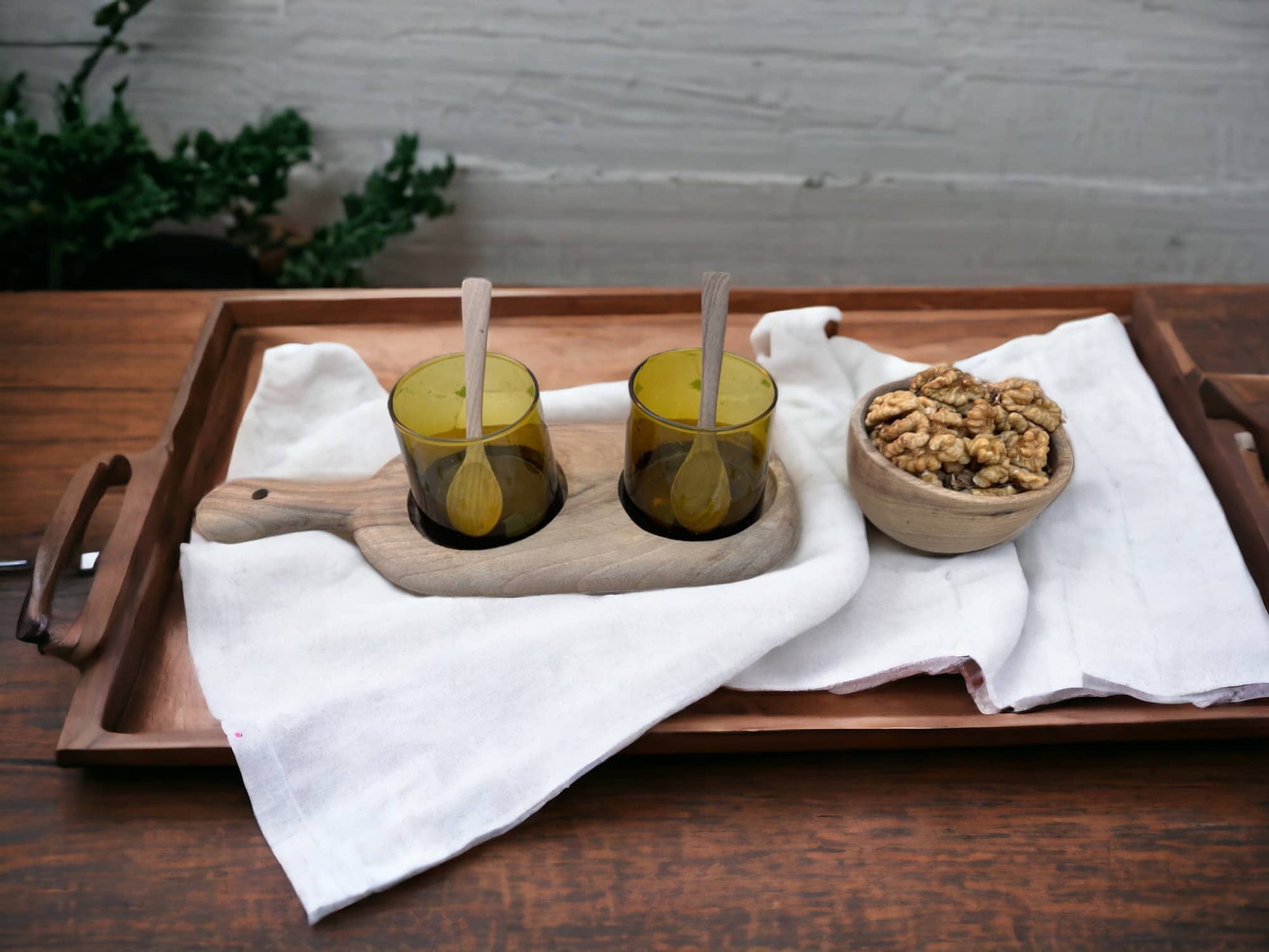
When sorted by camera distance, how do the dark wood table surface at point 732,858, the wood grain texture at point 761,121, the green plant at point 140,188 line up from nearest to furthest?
the dark wood table surface at point 732,858 → the green plant at point 140,188 → the wood grain texture at point 761,121

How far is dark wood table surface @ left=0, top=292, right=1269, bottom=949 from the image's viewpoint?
459 millimetres

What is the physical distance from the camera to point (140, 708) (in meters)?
0.53

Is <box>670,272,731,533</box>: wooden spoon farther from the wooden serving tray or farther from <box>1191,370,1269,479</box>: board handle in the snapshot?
<box>1191,370,1269,479</box>: board handle

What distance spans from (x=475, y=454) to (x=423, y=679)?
14 centimetres

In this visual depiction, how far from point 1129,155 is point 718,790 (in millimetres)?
1138

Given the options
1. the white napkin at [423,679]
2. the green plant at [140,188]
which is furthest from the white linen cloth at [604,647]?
the green plant at [140,188]

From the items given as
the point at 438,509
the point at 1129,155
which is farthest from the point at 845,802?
the point at 1129,155

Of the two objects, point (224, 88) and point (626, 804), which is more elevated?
point (224, 88)

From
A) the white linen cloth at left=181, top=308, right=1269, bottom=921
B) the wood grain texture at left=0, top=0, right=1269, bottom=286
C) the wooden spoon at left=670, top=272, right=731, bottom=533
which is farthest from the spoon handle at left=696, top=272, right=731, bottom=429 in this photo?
the wood grain texture at left=0, top=0, right=1269, bottom=286

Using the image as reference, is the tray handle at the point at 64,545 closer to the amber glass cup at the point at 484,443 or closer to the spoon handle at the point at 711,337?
the amber glass cup at the point at 484,443

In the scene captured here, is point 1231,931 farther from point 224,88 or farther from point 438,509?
point 224,88

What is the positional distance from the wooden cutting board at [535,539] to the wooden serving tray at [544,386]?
7 cm

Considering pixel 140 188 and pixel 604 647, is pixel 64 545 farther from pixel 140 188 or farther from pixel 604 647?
pixel 140 188

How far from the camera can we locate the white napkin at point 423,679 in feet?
1.58
